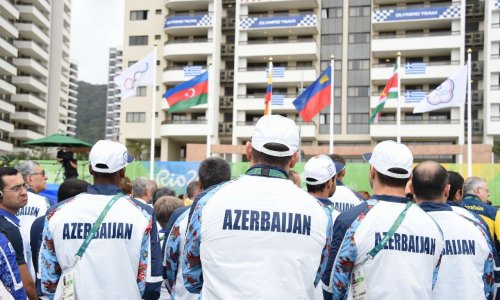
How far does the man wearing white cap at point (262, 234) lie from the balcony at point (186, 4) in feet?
175

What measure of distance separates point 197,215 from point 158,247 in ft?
3.90

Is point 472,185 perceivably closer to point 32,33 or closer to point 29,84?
point 29,84

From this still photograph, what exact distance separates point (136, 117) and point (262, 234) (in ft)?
177

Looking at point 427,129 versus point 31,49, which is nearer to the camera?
point 427,129

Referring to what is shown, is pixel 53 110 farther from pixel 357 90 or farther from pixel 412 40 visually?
pixel 412 40

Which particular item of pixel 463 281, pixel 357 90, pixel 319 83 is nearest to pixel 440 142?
pixel 357 90

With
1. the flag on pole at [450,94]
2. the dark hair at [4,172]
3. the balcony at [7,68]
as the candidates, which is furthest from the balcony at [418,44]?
the dark hair at [4,172]

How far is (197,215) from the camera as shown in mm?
3219

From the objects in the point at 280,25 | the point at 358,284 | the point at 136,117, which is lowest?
the point at 358,284

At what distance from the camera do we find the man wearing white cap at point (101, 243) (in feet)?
13.0

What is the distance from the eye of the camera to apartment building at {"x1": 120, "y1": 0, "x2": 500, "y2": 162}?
49219 mm

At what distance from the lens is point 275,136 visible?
3279mm

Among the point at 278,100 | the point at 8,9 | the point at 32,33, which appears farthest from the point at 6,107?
the point at 278,100

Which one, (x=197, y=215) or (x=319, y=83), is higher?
(x=319, y=83)
